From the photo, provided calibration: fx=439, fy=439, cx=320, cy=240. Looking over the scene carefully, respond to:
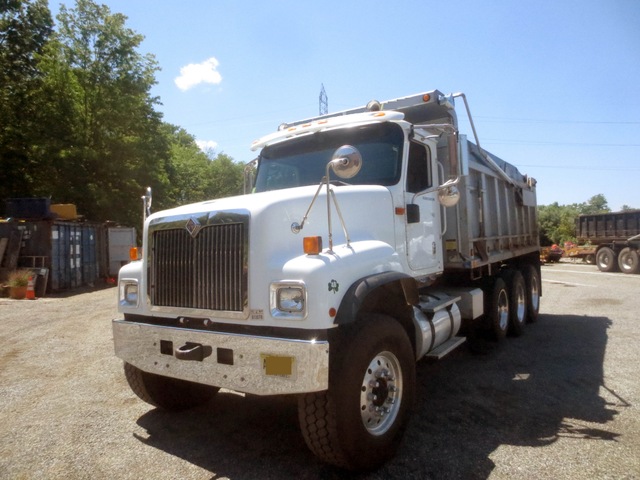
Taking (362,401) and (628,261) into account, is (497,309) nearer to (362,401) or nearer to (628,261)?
(362,401)

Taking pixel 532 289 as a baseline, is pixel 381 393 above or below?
below

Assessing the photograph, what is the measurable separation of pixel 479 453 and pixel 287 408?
1837 millimetres

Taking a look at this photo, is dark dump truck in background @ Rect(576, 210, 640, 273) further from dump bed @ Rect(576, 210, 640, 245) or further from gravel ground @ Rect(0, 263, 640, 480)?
gravel ground @ Rect(0, 263, 640, 480)

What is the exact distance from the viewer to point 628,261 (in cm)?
1914

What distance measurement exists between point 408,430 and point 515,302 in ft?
14.4

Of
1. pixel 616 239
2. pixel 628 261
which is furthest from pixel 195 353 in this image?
pixel 616 239

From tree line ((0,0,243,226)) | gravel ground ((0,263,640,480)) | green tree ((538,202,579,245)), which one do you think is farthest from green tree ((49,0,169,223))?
green tree ((538,202,579,245))

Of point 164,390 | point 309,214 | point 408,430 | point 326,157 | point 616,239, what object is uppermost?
point 326,157

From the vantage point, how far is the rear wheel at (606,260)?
64.5ft

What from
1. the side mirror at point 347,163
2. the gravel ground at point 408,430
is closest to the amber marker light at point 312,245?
the side mirror at point 347,163

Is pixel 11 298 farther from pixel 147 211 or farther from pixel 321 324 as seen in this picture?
pixel 321 324

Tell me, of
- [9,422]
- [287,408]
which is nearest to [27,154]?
[9,422]

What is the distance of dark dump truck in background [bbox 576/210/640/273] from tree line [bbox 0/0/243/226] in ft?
73.4

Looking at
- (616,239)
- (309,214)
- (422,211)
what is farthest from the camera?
(616,239)
